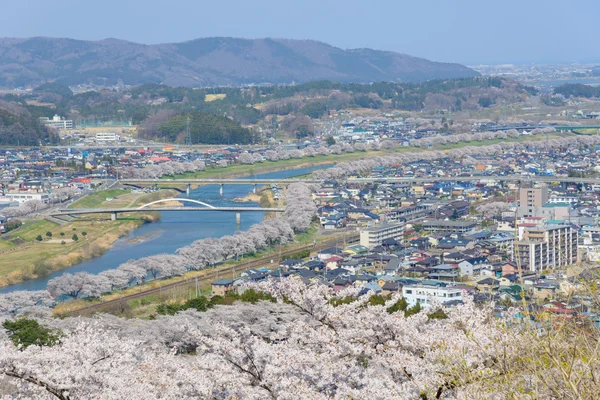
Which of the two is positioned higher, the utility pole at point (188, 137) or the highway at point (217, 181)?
the utility pole at point (188, 137)

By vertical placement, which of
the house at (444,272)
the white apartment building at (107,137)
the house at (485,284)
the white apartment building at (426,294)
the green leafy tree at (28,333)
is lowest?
the white apartment building at (107,137)

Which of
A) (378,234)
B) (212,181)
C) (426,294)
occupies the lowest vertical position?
(212,181)

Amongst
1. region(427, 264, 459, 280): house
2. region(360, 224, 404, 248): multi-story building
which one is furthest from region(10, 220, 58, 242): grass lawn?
region(427, 264, 459, 280): house

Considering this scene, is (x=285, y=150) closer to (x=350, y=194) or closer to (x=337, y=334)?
(x=350, y=194)

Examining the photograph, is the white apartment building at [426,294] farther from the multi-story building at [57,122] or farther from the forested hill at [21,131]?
the multi-story building at [57,122]

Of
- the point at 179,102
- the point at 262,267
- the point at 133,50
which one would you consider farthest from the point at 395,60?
the point at 262,267

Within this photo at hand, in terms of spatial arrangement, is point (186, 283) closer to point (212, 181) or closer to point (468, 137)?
point (212, 181)

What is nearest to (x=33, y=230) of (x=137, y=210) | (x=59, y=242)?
(x=59, y=242)

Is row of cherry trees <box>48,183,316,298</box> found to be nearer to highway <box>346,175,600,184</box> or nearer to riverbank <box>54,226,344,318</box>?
riverbank <box>54,226,344,318</box>

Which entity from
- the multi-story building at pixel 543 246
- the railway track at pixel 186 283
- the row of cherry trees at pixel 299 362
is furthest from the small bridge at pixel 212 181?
the row of cherry trees at pixel 299 362
